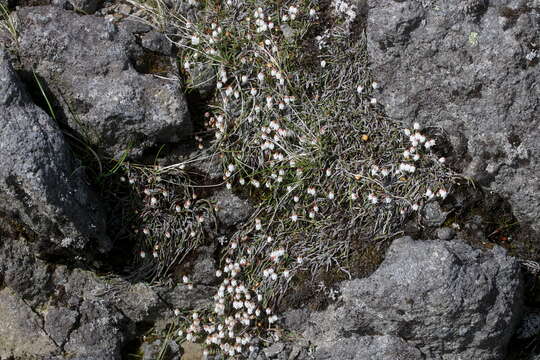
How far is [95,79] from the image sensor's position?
4.73 m

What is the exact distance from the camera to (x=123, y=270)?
520 cm

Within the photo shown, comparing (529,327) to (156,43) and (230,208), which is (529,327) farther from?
(156,43)

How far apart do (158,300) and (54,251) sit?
1.05 meters

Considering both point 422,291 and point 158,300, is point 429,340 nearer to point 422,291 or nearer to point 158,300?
point 422,291

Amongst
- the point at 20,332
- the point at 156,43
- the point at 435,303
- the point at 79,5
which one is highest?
the point at 79,5

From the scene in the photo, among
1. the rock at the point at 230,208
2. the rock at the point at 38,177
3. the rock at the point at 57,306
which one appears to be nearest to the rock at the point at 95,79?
the rock at the point at 38,177

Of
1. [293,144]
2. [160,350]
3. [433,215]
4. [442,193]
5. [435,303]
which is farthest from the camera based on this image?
[160,350]

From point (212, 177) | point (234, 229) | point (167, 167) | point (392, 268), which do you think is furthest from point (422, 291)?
point (167, 167)

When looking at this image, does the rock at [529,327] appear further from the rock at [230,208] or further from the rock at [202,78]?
the rock at [202,78]

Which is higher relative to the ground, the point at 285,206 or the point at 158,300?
the point at 285,206

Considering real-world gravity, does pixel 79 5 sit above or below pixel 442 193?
above

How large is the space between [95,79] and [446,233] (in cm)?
331

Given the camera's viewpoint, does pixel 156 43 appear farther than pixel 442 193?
Yes

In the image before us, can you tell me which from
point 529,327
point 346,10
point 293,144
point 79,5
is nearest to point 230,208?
point 293,144
